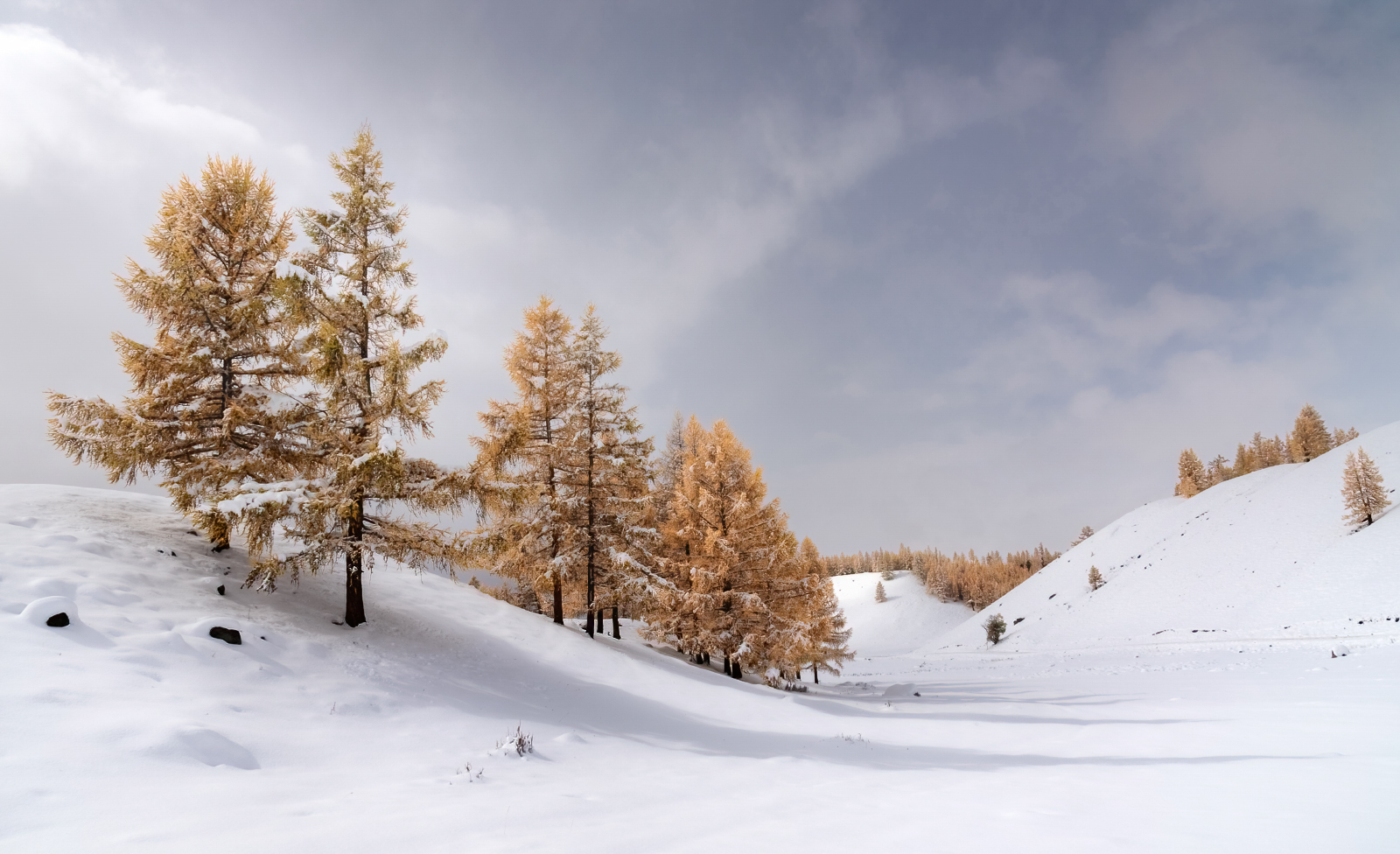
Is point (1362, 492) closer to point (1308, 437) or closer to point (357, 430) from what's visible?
point (1308, 437)

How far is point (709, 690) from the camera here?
1625 cm

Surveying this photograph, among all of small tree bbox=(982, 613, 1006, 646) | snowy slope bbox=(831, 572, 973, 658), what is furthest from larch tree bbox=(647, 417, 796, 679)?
snowy slope bbox=(831, 572, 973, 658)

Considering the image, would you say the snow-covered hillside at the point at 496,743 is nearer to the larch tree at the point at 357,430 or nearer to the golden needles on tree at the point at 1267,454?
the larch tree at the point at 357,430

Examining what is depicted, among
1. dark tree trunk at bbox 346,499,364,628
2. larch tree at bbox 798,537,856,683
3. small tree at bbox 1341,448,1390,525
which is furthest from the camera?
small tree at bbox 1341,448,1390,525

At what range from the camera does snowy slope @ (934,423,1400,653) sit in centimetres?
3328

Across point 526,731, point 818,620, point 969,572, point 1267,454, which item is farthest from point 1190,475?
point 526,731

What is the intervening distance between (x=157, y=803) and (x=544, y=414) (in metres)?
15.7

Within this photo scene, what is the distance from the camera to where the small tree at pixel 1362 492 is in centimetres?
4256

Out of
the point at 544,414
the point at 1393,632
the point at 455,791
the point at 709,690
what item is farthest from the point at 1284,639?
the point at 455,791

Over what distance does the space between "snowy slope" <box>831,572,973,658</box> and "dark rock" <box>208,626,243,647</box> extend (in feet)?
309

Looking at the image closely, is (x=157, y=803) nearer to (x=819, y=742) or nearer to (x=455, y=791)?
(x=455, y=791)

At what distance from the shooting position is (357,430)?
1307cm

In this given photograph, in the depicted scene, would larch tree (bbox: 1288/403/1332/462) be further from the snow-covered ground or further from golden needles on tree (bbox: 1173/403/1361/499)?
the snow-covered ground

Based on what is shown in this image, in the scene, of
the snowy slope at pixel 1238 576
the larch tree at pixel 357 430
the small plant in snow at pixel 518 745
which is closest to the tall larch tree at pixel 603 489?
the larch tree at pixel 357 430
